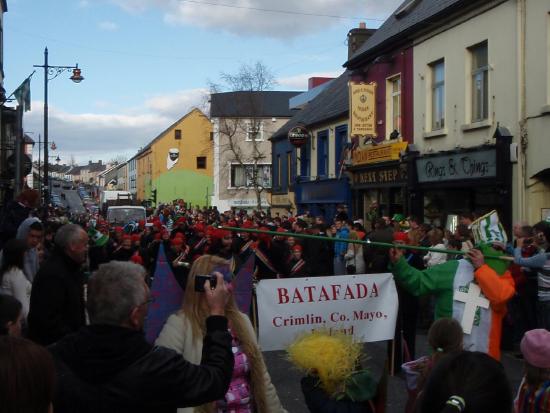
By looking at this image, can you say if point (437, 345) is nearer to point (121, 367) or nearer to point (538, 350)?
point (538, 350)

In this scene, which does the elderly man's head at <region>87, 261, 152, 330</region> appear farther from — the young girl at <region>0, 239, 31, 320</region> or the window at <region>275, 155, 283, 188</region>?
the window at <region>275, 155, 283, 188</region>

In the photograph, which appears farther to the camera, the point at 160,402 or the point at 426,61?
the point at 426,61

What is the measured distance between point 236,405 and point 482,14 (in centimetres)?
1441

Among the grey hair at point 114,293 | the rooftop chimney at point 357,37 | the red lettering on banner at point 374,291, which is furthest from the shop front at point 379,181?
the grey hair at point 114,293

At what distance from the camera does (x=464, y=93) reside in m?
17.4

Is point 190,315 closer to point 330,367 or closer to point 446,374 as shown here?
point 330,367

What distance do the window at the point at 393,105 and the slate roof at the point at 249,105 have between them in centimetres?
2216

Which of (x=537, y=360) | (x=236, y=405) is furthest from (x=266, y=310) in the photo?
(x=537, y=360)

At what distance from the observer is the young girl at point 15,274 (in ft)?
21.6

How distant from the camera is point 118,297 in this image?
9.73 feet

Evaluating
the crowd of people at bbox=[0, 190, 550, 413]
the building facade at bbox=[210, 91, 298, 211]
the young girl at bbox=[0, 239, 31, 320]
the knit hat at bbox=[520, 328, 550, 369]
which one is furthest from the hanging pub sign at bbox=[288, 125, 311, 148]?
the knit hat at bbox=[520, 328, 550, 369]

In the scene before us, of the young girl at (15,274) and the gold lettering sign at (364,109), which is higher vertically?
the gold lettering sign at (364,109)

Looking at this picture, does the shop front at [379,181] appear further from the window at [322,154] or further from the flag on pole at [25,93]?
the flag on pole at [25,93]

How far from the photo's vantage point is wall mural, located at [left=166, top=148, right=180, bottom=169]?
222 ft
